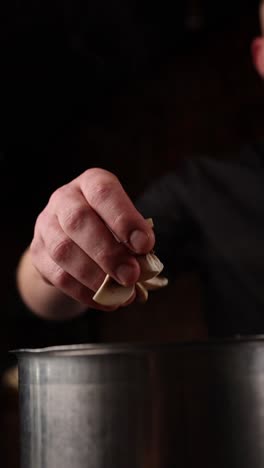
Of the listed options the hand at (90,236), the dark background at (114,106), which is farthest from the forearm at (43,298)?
the hand at (90,236)

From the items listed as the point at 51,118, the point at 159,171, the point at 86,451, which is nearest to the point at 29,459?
the point at 86,451

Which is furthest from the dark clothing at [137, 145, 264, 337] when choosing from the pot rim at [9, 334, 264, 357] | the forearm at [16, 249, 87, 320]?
the pot rim at [9, 334, 264, 357]

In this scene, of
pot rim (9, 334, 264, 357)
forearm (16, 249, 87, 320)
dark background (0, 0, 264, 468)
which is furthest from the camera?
dark background (0, 0, 264, 468)

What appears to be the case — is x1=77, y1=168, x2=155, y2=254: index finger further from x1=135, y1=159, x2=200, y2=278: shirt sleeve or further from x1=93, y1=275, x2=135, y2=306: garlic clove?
x1=135, y1=159, x2=200, y2=278: shirt sleeve

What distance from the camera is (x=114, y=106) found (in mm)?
1118

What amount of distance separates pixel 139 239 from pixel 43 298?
0.28 m

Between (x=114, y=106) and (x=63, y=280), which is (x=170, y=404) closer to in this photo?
(x=63, y=280)

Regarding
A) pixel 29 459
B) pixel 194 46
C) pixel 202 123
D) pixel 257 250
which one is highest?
pixel 194 46

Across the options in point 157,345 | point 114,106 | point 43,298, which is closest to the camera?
point 157,345

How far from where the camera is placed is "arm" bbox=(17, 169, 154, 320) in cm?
29

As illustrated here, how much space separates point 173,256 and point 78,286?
48cm

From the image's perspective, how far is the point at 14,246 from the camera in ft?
3.21

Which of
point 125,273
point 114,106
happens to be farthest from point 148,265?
point 114,106

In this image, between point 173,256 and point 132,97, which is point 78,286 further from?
point 132,97
